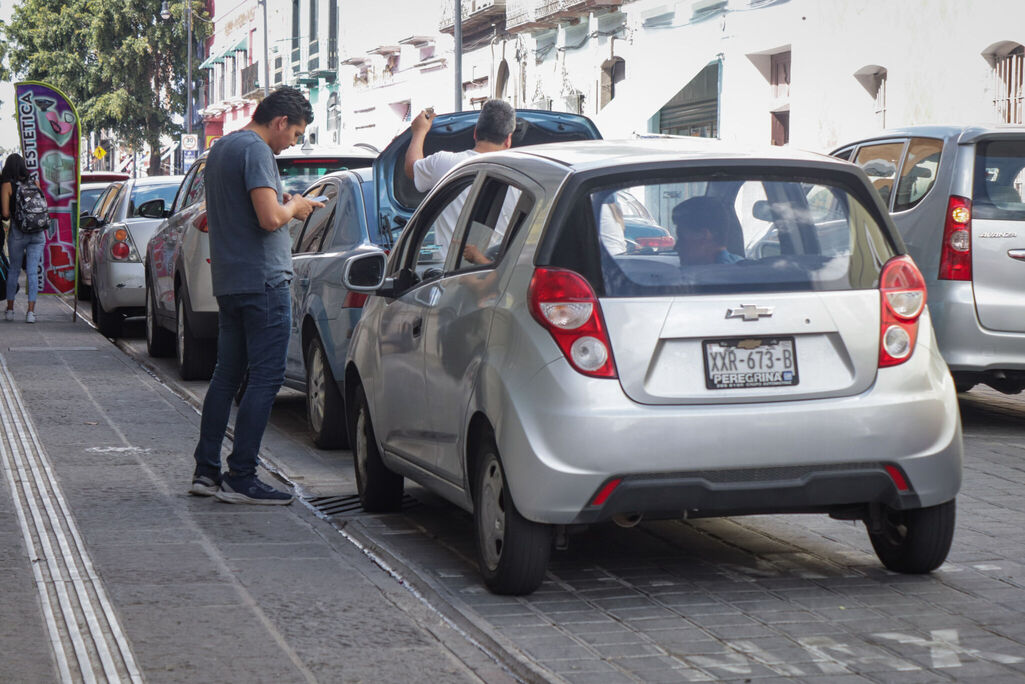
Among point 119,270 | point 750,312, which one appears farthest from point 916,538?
point 119,270

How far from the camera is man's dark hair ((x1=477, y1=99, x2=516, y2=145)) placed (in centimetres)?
822

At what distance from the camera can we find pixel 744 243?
537 cm

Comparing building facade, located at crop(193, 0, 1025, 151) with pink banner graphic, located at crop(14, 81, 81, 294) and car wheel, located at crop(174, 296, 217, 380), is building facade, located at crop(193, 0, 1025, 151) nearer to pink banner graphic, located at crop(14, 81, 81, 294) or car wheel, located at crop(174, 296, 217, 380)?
pink banner graphic, located at crop(14, 81, 81, 294)

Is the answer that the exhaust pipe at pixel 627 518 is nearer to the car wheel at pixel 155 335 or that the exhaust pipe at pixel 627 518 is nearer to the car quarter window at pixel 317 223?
the car quarter window at pixel 317 223

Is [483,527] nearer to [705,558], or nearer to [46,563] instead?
[705,558]

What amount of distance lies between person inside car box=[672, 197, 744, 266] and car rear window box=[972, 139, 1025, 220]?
4342 millimetres

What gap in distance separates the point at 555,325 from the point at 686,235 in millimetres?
569

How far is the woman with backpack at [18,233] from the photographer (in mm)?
17234

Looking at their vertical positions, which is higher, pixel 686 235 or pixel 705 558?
pixel 686 235

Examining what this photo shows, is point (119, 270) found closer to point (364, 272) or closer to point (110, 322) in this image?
point (110, 322)

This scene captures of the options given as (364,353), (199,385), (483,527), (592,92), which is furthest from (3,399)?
(592,92)

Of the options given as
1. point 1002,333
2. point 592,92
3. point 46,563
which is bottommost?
point 46,563

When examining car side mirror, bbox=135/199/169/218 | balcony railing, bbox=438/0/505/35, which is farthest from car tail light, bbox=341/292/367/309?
balcony railing, bbox=438/0/505/35

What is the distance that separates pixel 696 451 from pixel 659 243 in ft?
2.36
